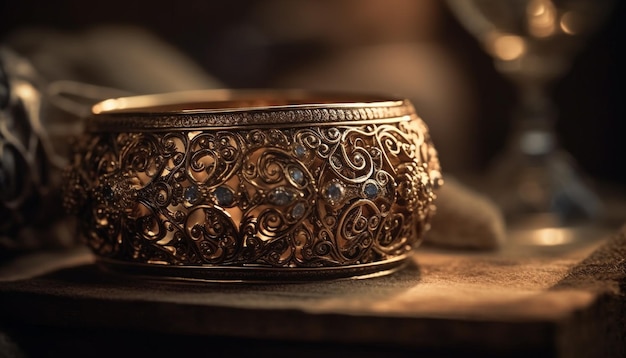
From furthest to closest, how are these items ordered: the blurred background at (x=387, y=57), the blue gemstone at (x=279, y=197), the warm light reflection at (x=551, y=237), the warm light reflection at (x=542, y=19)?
the blurred background at (x=387, y=57)
the warm light reflection at (x=542, y=19)
the warm light reflection at (x=551, y=237)
the blue gemstone at (x=279, y=197)

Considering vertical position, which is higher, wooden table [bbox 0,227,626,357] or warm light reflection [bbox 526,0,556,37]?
warm light reflection [bbox 526,0,556,37]

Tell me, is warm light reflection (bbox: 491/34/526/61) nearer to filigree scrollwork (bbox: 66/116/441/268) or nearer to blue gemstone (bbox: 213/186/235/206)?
filigree scrollwork (bbox: 66/116/441/268)

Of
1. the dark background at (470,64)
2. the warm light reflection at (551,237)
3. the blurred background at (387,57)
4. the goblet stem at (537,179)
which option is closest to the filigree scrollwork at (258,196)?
the warm light reflection at (551,237)

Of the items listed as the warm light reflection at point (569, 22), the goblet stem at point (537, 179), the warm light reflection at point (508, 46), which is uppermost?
the warm light reflection at point (569, 22)

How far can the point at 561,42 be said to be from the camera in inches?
62.9

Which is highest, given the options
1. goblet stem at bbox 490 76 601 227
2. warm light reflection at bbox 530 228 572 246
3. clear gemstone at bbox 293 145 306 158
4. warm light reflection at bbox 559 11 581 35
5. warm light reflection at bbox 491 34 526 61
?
warm light reflection at bbox 559 11 581 35

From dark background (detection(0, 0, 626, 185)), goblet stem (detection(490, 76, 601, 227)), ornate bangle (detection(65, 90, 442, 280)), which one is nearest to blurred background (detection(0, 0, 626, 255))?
dark background (detection(0, 0, 626, 185))

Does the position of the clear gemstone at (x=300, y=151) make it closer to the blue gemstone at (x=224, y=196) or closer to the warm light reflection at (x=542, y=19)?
the blue gemstone at (x=224, y=196)

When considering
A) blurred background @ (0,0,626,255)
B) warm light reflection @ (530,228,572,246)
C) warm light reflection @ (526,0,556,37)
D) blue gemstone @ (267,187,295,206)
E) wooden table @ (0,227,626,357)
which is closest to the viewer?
wooden table @ (0,227,626,357)

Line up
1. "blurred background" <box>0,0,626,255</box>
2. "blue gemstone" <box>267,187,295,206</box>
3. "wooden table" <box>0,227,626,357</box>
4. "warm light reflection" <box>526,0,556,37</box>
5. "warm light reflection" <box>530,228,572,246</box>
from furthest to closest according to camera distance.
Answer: "blurred background" <box>0,0,626,255</box> < "warm light reflection" <box>526,0,556,37</box> < "warm light reflection" <box>530,228,572,246</box> < "blue gemstone" <box>267,187,295,206</box> < "wooden table" <box>0,227,626,357</box>

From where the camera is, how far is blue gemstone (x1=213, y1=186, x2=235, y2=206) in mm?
947

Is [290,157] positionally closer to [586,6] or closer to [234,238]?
[234,238]

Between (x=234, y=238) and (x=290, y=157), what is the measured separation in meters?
0.10

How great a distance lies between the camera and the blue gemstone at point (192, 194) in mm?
952
